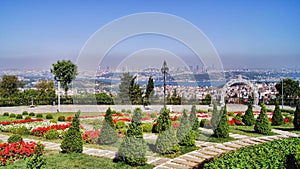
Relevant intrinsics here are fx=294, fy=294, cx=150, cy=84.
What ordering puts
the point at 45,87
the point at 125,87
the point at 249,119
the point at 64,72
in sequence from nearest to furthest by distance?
the point at 249,119
the point at 125,87
the point at 64,72
the point at 45,87

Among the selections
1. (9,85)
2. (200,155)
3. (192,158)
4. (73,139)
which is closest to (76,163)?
(73,139)

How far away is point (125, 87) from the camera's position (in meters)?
18.1

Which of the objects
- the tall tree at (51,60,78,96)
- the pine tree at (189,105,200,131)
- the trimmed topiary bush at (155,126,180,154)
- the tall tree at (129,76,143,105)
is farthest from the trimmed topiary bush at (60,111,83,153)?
the tall tree at (51,60,78,96)

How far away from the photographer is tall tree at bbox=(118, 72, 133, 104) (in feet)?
56.0

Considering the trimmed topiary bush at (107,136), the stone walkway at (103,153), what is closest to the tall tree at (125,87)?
the trimmed topiary bush at (107,136)

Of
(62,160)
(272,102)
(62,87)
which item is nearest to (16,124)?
(62,160)

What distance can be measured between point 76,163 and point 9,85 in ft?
88.9

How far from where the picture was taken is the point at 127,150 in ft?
22.2

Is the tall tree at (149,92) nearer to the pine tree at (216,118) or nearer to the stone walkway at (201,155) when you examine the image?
the pine tree at (216,118)

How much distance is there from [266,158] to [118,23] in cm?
547

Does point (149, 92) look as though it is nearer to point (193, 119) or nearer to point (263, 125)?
point (263, 125)

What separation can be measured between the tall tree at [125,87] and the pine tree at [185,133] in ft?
27.6

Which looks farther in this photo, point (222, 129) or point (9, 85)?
point (9, 85)

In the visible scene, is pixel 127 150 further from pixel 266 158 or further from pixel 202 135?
pixel 202 135
